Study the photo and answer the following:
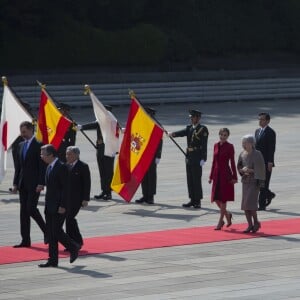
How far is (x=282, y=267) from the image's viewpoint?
14.1 metres

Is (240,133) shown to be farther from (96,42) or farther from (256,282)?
(256,282)

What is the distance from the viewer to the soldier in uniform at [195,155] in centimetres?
2017

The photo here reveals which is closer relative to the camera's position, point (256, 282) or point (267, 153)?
point (256, 282)

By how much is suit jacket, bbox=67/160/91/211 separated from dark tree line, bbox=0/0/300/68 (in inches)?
1228

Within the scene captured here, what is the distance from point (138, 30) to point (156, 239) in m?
33.1

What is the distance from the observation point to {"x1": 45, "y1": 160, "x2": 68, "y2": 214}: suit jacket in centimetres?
1434

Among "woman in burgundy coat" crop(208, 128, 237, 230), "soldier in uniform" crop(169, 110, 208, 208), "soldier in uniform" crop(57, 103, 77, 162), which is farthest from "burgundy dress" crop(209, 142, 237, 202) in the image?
"soldier in uniform" crop(57, 103, 77, 162)

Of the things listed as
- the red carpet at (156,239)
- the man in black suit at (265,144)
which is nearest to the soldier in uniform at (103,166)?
the man in black suit at (265,144)

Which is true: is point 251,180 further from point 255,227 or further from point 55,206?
point 55,206

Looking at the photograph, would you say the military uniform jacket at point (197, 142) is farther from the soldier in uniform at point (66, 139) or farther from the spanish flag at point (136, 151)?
the soldier in uniform at point (66, 139)

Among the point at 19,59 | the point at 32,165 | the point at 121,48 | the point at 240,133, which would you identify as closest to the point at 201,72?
the point at 121,48

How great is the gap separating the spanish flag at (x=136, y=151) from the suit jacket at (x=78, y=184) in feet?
16.5

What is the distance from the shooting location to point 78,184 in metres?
14.9

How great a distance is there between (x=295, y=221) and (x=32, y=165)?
4852 mm
